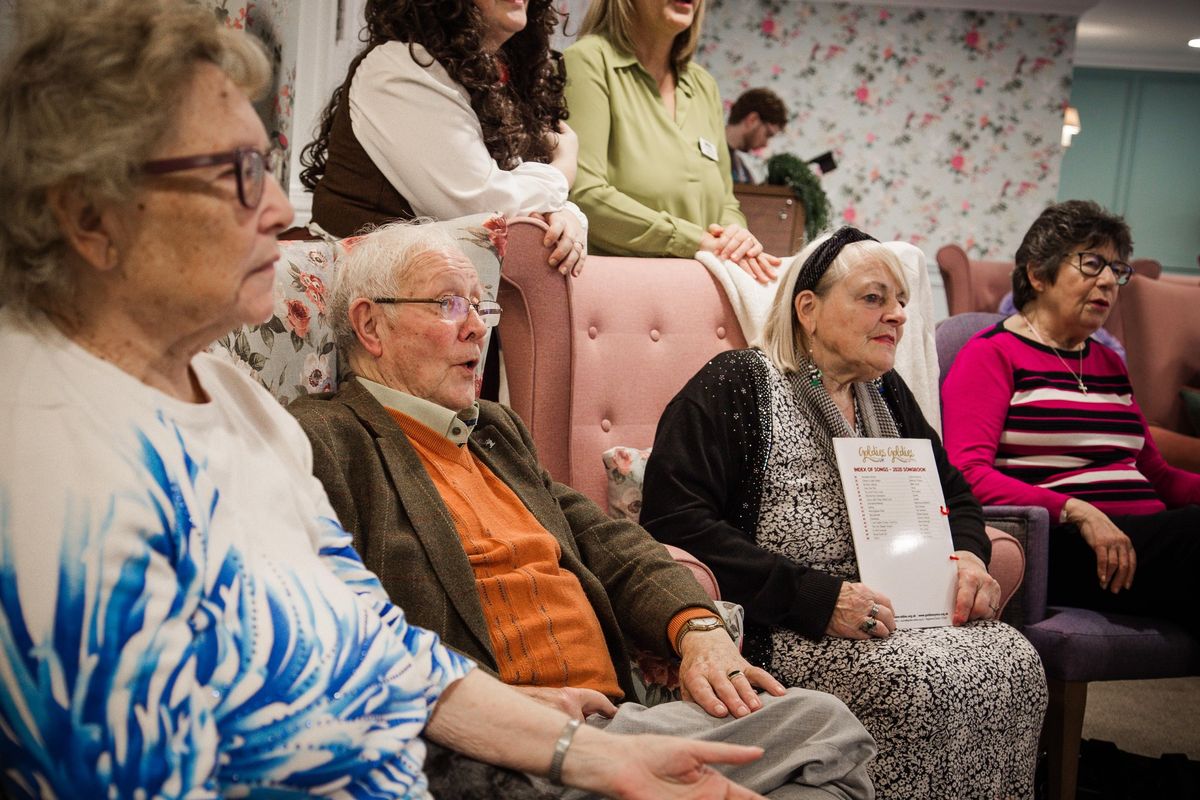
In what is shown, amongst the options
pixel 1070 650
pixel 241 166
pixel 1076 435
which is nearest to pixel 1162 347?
pixel 1076 435

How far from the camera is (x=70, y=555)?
2.46ft

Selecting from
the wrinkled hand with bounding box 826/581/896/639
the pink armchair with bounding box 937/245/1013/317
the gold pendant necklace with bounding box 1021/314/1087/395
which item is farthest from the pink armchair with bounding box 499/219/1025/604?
the pink armchair with bounding box 937/245/1013/317

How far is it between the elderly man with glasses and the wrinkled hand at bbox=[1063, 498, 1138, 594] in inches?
48.6

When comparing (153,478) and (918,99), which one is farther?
(918,99)

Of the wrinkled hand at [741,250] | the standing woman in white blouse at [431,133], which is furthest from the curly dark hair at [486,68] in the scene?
the wrinkled hand at [741,250]

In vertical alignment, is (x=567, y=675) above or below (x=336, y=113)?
below

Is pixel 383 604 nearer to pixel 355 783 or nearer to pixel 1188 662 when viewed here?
pixel 355 783

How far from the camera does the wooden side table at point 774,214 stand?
154 inches

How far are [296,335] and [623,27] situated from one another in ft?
5.09

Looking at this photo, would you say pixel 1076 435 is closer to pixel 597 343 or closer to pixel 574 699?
pixel 597 343

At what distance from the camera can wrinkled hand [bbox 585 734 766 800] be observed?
1.09m

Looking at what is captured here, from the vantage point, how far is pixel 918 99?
764 centimetres

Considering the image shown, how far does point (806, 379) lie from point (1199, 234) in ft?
26.7

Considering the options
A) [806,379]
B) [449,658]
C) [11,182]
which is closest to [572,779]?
[449,658]
